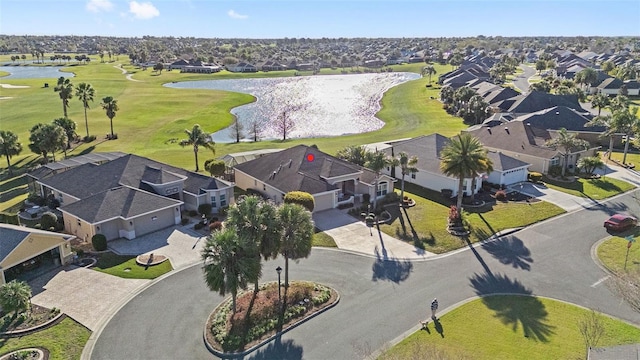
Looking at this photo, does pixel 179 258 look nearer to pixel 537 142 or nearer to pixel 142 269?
pixel 142 269

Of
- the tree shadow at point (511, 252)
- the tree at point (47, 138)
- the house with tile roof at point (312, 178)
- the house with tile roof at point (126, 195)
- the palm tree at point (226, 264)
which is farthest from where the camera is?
the tree at point (47, 138)

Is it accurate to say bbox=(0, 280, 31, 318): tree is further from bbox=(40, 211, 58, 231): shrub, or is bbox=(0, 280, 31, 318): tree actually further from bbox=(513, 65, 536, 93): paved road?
bbox=(513, 65, 536, 93): paved road

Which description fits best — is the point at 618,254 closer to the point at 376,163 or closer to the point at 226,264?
the point at 376,163

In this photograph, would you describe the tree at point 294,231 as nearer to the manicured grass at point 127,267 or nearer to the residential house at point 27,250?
the manicured grass at point 127,267

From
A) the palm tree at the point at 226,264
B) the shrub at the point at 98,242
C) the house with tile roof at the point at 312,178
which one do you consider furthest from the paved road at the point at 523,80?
the palm tree at the point at 226,264

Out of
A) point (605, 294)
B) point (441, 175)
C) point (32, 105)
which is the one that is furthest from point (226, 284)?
point (32, 105)

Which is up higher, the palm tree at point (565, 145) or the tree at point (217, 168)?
the palm tree at point (565, 145)

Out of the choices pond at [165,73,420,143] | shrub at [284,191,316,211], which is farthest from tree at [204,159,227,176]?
pond at [165,73,420,143]
